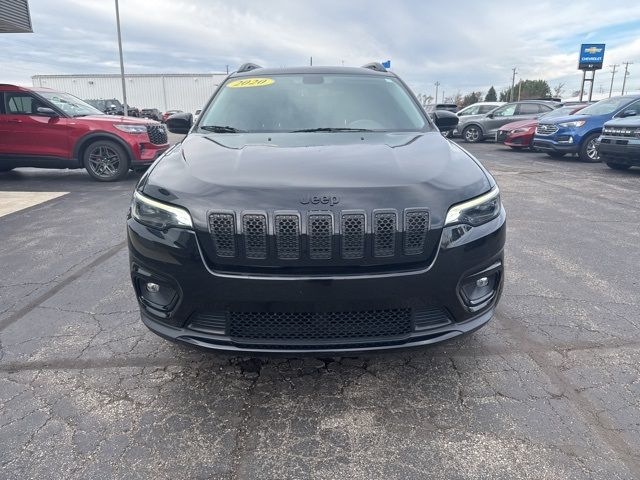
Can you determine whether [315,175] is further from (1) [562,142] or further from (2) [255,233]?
(1) [562,142]

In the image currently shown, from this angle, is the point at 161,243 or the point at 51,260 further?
the point at 51,260

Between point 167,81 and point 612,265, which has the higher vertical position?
point 167,81

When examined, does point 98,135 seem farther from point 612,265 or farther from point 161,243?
point 612,265

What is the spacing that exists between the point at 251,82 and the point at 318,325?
2.43 m

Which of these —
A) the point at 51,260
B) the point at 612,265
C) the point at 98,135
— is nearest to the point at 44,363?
the point at 51,260

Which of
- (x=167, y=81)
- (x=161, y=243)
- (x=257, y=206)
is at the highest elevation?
(x=167, y=81)

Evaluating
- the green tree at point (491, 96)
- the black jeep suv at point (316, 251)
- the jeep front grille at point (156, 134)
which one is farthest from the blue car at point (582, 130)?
the green tree at point (491, 96)

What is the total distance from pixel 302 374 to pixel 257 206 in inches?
42.3

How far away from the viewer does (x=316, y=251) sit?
2020 mm

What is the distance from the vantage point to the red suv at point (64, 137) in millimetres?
8766

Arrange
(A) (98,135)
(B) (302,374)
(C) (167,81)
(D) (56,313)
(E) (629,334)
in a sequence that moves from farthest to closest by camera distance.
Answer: (C) (167,81) → (A) (98,135) → (D) (56,313) → (E) (629,334) → (B) (302,374)

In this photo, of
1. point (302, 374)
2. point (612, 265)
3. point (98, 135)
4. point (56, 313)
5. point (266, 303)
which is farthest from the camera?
point (98, 135)

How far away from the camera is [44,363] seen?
276 cm

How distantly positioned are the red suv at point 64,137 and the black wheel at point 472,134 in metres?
14.2
